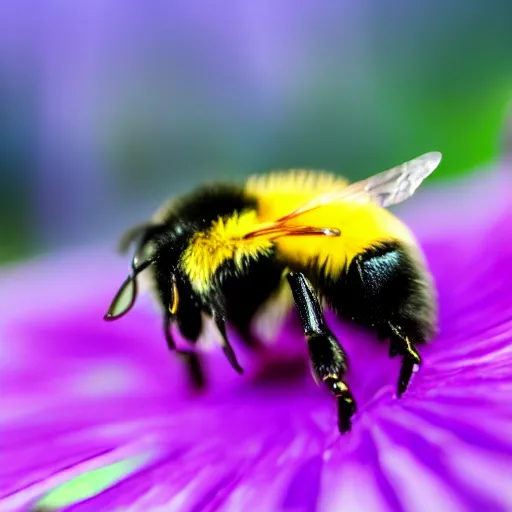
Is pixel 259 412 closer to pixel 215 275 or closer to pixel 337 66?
pixel 215 275

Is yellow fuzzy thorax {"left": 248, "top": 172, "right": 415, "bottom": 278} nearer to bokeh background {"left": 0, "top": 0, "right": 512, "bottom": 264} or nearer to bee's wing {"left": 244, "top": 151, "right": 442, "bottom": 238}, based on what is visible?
bee's wing {"left": 244, "top": 151, "right": 442, "bottom": 238}

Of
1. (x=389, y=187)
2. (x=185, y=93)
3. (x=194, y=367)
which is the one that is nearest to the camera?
(x=389, y=187)

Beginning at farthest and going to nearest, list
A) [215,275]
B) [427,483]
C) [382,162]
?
[382,162] < [215,275] < [427,483]

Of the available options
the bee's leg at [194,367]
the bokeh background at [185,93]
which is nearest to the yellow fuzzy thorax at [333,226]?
the bee's leg at [194,367]

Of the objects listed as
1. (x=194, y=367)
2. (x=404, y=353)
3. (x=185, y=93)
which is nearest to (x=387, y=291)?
(x=404, y=353)

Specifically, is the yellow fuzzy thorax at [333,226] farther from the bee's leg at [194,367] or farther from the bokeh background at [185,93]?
the bokeh background at [185,93]

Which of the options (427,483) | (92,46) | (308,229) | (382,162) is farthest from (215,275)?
(92,46)

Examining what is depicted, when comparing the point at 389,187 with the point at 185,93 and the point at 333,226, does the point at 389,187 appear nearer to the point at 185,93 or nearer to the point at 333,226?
the point at 333,226

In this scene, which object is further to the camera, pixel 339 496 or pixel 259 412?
pixel 259 412
